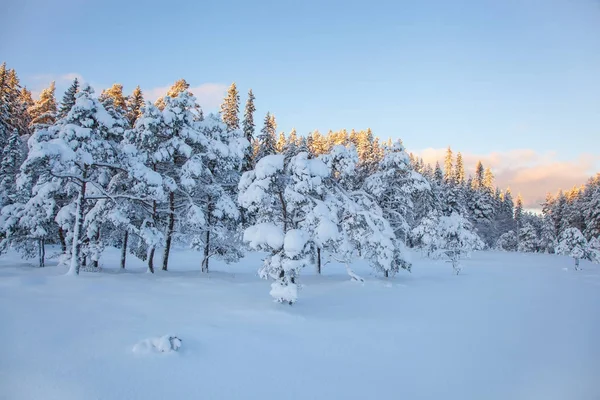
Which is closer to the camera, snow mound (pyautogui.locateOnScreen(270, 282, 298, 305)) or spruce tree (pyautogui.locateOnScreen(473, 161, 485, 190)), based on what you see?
snow mound (pyautogui.locateOnScreen(270, 282, 298, 305))

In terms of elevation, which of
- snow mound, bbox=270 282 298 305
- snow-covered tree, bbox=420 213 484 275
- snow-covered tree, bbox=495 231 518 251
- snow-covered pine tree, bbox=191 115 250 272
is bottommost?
snow-covered tree, bbox=495 231 518 251

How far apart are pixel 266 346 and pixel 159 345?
253 cm

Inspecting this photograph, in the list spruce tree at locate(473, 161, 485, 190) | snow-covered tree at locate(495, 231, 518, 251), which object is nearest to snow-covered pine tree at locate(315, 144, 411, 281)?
snow-covered tree at locate(495, 231, 518, 251)

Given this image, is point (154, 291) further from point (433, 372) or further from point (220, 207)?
point (433, 372)

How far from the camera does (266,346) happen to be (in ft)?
28.8

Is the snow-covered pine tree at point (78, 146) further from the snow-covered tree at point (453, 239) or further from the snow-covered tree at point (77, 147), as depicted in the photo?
the snow-covered tree at point (453, 239)

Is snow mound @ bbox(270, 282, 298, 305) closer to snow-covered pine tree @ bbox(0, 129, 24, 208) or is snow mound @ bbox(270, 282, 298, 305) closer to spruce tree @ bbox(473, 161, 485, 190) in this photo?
snow-covered pine tree @ bbox(0, 129, 24, 208)

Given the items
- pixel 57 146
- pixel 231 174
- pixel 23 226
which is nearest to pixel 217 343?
pixel 57 146

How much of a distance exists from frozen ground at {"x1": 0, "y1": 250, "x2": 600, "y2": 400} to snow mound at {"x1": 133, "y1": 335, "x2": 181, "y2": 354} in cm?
12

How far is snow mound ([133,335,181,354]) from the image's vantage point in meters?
7.64

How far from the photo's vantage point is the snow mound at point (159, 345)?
7637 mm

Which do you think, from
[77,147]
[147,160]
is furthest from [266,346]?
[147,160]

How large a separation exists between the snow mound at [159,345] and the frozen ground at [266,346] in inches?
4.8

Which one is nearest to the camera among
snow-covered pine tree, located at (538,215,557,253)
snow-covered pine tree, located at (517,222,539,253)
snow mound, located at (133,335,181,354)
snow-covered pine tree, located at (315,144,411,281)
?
snow mound, located at (133,335,181,354)
